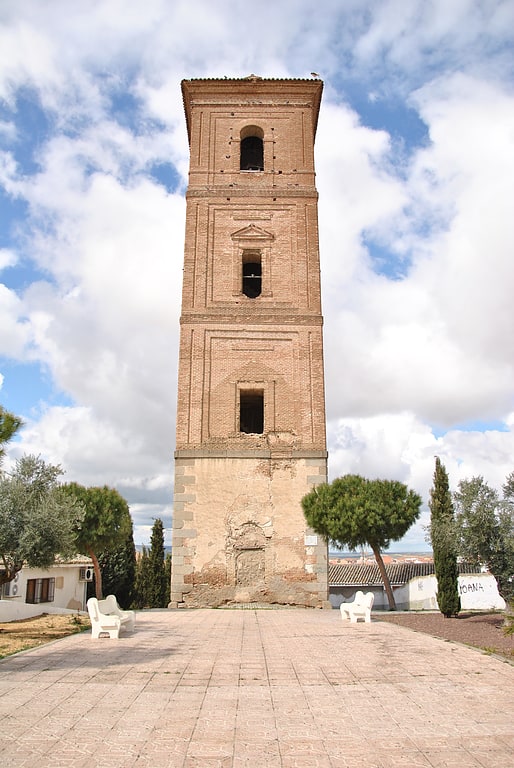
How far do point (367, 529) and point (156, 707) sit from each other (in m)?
9.79

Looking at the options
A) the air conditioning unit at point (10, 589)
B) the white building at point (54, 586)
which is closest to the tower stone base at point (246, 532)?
the white building at point (54, 586)

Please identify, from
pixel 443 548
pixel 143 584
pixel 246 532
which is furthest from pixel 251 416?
pixel 143 584

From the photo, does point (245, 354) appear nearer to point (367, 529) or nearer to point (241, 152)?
point (367, 529)

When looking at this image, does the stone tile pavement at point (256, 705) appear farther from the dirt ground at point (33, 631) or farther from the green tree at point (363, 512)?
the green tree at point (363, 512)

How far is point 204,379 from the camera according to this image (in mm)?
16453

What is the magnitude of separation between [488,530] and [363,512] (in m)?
3.21

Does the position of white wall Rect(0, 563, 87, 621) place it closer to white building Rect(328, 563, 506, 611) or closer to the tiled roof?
white building Rect(328, 563, 506, 611)

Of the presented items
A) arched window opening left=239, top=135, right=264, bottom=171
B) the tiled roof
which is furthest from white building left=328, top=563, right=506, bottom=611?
arched window opening left=239, top=135, right=264, bottom=171

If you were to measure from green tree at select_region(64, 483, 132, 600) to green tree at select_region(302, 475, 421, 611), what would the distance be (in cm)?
581

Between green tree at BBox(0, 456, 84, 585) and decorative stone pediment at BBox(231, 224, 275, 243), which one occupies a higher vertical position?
decorative stone pediment at BBox(231, 224, 275, 243)

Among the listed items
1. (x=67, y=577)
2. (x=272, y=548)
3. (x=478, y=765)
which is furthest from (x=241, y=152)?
(x=478, y=765)

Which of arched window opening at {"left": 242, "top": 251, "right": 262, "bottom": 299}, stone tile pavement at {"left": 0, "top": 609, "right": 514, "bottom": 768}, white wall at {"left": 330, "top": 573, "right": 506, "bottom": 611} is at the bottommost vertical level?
white wall at {"left": 330, "top": 573, "right": 506, "bottom": 611}

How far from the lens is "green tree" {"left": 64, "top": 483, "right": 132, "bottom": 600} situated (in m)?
16.5

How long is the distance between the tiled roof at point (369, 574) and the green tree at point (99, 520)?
21428mm
